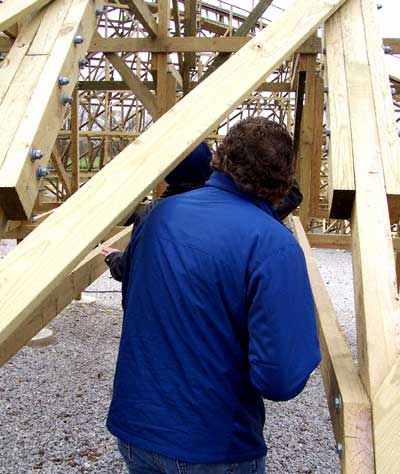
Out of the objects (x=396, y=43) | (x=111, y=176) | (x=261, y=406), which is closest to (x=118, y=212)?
(x=111, y=176)

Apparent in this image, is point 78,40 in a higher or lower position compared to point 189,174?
higher

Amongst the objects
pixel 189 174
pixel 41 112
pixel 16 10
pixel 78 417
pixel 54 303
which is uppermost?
pixel 16 10

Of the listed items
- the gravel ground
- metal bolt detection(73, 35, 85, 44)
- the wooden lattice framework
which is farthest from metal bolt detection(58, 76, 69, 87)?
Answer: the gravel ground

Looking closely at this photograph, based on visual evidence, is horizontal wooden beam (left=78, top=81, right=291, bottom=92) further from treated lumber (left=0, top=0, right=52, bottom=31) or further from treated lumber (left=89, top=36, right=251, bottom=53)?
treated lumber (left=0, top=0, right=52, bottom=31)

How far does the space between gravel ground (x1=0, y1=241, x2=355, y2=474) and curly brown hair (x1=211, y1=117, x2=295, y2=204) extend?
9.35 feet

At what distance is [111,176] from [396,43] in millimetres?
4650

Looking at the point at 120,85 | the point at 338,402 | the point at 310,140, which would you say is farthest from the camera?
the point at 120,85

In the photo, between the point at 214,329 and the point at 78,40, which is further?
the point at 78,40

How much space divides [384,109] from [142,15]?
342 cm

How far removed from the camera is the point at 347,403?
138 centimetres

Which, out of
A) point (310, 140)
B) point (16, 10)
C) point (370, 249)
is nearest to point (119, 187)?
point (370, 249)

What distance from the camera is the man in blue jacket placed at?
1.52 m

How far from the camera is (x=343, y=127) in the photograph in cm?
217

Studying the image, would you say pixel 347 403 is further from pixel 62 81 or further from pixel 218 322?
pixel 62 81
